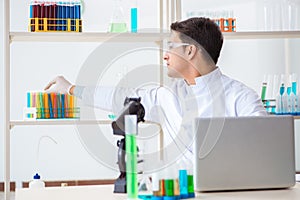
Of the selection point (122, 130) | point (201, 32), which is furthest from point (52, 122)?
point (122, 130)

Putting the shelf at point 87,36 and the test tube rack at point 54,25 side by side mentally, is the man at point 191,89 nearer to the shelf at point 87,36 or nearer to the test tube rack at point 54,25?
the shelf at point 87,36

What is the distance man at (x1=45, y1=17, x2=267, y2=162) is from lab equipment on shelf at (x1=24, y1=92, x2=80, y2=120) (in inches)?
18.0

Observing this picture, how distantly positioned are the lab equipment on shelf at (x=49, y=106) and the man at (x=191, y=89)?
46 centimetres

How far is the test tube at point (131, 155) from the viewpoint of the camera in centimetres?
147

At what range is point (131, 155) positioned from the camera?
4.97 ft

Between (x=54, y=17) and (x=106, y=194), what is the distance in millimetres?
1675

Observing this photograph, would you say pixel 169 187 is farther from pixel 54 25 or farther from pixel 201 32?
pixel 54 25

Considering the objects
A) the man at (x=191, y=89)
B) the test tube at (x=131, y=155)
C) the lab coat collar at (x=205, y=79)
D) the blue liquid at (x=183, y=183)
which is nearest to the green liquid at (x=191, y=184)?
the blue liquid at (x=183, y=183)

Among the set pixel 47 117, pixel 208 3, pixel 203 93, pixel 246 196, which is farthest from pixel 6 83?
pixel 246 196

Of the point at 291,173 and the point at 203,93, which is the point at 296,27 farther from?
the point at 291,173

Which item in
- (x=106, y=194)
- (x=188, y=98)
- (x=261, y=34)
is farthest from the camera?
(x=261, y=34)

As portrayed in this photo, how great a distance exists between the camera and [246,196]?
63.1 inches

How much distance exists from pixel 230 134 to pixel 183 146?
53 centimetres

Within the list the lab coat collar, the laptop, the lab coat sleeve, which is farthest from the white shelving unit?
the laptop
